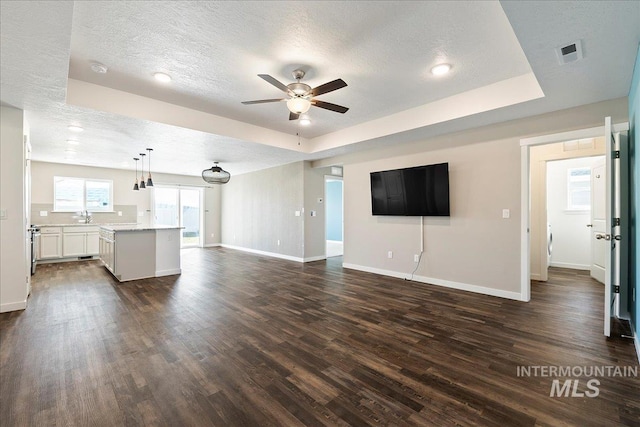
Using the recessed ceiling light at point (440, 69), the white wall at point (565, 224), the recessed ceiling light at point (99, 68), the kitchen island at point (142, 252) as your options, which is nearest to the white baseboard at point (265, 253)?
the kitchen island at point (142, 252)

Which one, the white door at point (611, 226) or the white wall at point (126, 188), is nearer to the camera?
the white door at point (611, 226)

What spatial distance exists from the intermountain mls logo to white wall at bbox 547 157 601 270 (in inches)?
188

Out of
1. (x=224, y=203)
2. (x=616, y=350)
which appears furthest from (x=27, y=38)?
(x=224, y=203)

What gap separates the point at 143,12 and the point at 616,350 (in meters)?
4.88

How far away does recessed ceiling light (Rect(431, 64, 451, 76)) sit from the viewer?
117 inches

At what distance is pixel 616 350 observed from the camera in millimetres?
2492

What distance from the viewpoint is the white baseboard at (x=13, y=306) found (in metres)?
3.49

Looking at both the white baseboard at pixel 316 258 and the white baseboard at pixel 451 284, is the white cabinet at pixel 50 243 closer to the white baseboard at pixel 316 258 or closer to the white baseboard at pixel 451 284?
the white baseboard at pixel 316 258

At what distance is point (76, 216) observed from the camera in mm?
7441

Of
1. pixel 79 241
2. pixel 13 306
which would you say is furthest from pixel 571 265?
pixel 79 241

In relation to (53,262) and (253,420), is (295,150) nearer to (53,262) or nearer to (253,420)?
(253,420)

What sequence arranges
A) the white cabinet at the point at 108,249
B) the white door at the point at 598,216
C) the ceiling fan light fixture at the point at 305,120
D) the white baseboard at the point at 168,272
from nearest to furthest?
the ceiling fan light fixture at the point at 305,120
the white door at the point at 598,216
the white cabinet at the point at 108,249
the white baseboard at the point at 168,272

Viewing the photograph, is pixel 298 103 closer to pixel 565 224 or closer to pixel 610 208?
pixel 610 208

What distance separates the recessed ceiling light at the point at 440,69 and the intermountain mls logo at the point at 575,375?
2912mm
